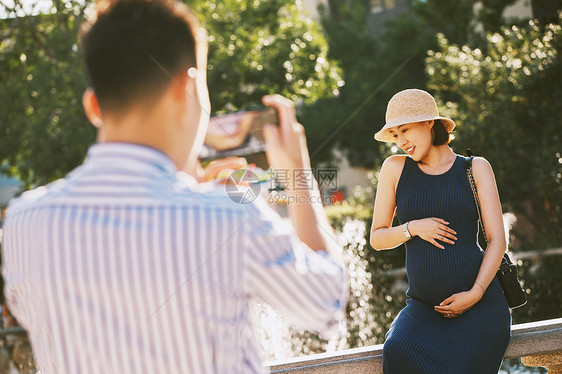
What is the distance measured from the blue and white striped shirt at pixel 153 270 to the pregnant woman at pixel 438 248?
155cm

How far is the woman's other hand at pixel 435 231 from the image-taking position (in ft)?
8.68

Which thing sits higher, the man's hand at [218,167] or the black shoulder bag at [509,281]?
the man's hand at [218,167]

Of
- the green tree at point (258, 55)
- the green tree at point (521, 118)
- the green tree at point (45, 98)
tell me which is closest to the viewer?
the green tree at point (521, 118)

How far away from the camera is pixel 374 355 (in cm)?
295

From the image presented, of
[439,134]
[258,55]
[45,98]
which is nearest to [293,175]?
[439,134]

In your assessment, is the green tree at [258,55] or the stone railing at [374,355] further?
the green tree at [258,55]

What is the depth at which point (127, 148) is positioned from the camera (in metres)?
1.15

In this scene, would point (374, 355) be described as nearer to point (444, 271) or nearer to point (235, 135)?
point (444, 271)

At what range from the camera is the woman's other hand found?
264 centimetres

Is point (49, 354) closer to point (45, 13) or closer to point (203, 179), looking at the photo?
point (203, 179)

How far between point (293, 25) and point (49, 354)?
15544 mm
